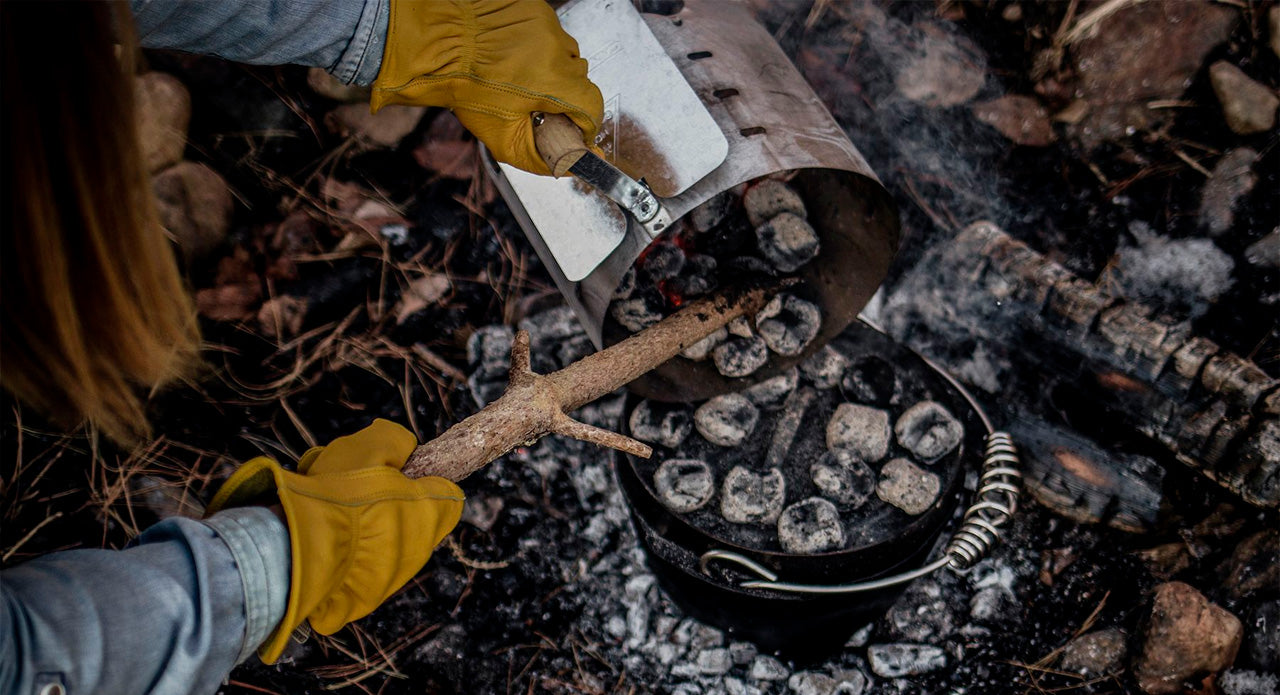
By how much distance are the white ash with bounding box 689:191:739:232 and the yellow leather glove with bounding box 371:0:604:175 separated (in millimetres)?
642

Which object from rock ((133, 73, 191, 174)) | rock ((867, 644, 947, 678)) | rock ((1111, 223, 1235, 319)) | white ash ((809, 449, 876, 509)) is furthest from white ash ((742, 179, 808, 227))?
rock ((133, 73, 191, 174))

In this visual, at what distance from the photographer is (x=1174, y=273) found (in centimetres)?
252

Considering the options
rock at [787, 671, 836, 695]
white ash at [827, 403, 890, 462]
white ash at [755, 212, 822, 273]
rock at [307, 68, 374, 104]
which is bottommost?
rock at [787, 671, 836, 695]

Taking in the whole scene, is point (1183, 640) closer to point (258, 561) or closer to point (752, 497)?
point (752, 497)

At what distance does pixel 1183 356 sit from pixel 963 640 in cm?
107

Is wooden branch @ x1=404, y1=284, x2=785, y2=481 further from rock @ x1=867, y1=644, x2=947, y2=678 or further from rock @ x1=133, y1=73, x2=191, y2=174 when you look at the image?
rock @ x1=133, y1=73, x2=191, y2=174

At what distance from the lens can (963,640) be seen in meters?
2.39

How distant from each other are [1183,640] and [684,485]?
1.51 metres

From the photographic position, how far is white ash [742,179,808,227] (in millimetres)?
2323

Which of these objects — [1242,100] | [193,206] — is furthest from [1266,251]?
[193,206]

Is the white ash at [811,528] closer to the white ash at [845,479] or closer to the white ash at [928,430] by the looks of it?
the white ash at [845,479]

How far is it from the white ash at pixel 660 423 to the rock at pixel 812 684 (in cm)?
84

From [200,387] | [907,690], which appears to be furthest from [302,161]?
[907,690]

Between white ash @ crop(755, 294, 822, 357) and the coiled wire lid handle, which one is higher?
white ash @ crop(755, 294, 822, 357)
